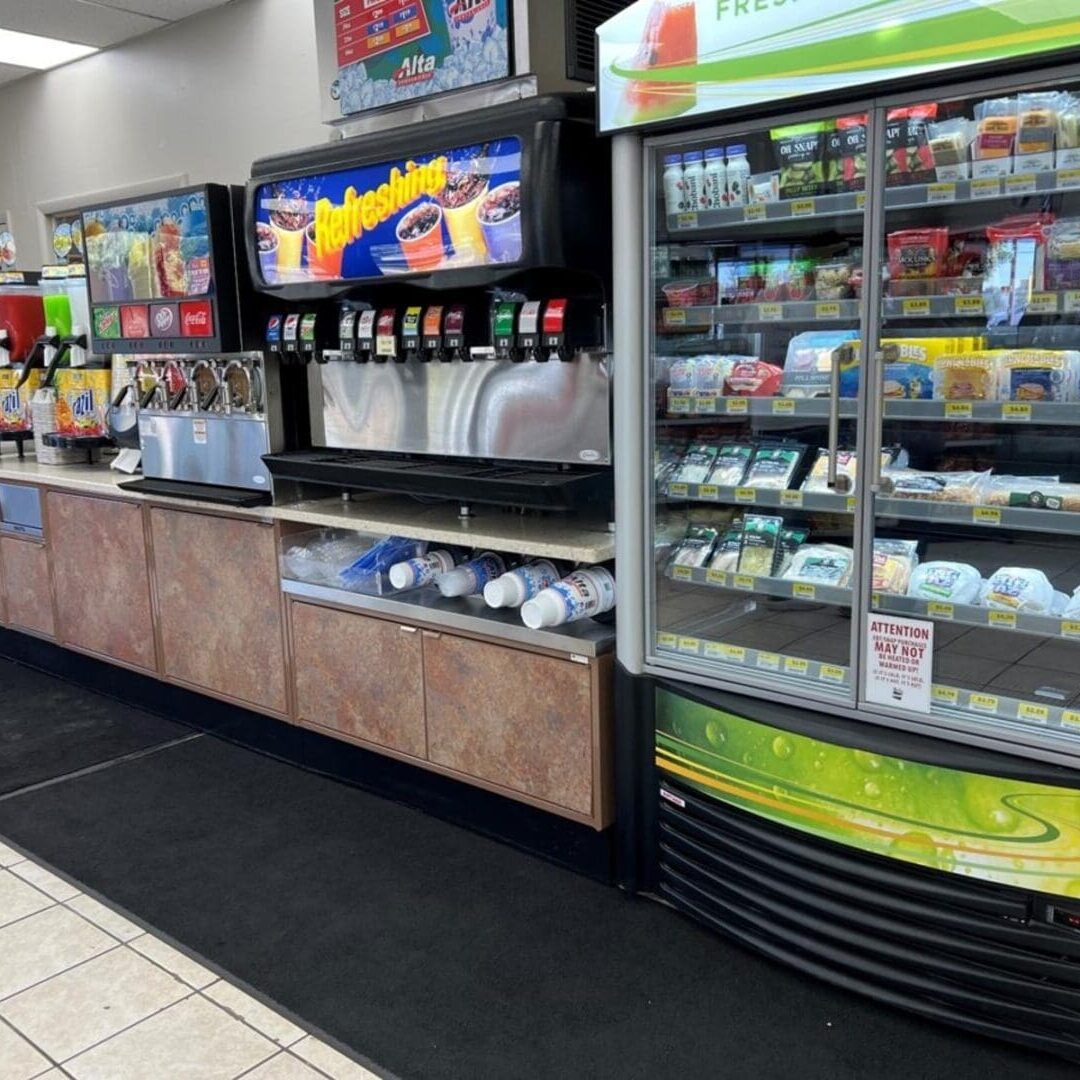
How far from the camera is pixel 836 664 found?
2.38 metres

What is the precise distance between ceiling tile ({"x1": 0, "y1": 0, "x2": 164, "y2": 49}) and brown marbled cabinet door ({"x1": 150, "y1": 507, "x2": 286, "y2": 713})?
8.38 feet

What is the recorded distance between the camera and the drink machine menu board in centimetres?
353

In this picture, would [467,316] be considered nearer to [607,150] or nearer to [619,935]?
[607,150]

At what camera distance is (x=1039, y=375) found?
84.4 inches

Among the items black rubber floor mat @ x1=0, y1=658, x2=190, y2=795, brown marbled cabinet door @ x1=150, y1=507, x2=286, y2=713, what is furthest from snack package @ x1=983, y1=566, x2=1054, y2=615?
black rubber floor mat @ x1=0, y1=658, x2=190, y2=795

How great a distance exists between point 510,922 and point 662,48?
2141mm

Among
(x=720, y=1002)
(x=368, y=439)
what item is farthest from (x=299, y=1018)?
(x=368, y=439)

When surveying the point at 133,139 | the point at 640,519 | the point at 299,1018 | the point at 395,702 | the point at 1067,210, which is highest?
the point at 133,139

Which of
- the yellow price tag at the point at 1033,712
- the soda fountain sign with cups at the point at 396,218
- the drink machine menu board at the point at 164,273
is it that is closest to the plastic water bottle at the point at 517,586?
the soda fountain sign with cups at the point at 396,218

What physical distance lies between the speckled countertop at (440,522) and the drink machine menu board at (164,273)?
58 centimetres

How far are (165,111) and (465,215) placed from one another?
3.20 metres

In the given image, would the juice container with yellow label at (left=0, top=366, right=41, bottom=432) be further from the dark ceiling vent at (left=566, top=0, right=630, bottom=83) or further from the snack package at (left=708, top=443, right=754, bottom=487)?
the snack package at (left=708, top=443, right=754, bottom=487)

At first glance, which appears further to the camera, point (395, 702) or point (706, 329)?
point (395, 702)

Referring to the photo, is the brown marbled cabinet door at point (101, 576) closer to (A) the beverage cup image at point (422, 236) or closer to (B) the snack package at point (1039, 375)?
(A) the beverage cup image at point (422, 236)
